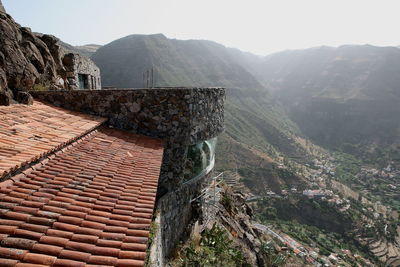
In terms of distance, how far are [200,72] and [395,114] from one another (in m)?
99.5

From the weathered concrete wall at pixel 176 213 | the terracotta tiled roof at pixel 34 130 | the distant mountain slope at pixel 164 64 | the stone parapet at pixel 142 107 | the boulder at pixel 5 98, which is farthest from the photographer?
the distant mountain slope at pixel 164 64

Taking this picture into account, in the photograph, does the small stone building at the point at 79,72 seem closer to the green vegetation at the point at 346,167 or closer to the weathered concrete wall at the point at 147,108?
the weathered concrete wall at the point at 147,108

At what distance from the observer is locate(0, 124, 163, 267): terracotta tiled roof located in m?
2.33

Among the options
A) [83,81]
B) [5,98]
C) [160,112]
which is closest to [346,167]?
[83,81]

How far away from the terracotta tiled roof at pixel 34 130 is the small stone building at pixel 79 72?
728 cm

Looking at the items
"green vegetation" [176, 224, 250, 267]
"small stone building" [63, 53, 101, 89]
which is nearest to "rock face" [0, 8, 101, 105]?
"small stone building" [63, 53, 101, 89]

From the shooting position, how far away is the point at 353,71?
166m

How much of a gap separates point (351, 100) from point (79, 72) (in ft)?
514

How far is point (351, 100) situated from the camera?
14138cm

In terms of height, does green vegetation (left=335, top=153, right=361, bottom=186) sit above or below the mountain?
below

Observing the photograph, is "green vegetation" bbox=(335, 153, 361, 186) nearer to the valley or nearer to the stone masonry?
the valley

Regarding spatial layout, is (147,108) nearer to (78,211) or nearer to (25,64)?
(25,64)

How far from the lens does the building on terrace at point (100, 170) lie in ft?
8.16

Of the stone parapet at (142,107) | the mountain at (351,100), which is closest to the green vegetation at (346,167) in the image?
the mountain at (351,100)
